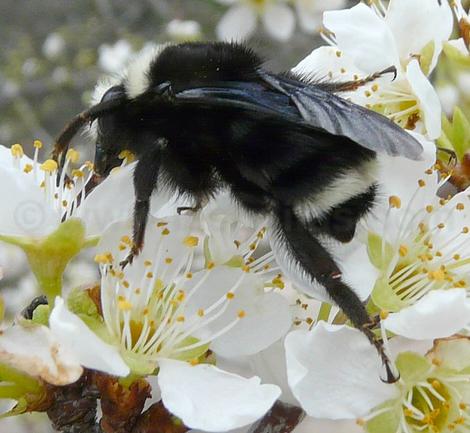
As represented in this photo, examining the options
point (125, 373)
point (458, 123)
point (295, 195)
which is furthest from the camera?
point (458, 123)

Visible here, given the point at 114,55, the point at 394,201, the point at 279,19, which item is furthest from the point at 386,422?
the point at 114,55

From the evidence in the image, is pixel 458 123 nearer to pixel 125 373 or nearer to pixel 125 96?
pixel 125 96

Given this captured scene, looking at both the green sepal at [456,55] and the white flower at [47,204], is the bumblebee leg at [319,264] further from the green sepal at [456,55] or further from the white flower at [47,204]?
the green sepal at [456,55]

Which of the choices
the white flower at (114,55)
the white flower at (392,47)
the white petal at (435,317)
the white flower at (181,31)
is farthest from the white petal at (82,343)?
the white flower at (114,55)

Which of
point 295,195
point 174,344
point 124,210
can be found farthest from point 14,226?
point 295,195

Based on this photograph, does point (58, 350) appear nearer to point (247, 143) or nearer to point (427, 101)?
point (247, 143)
